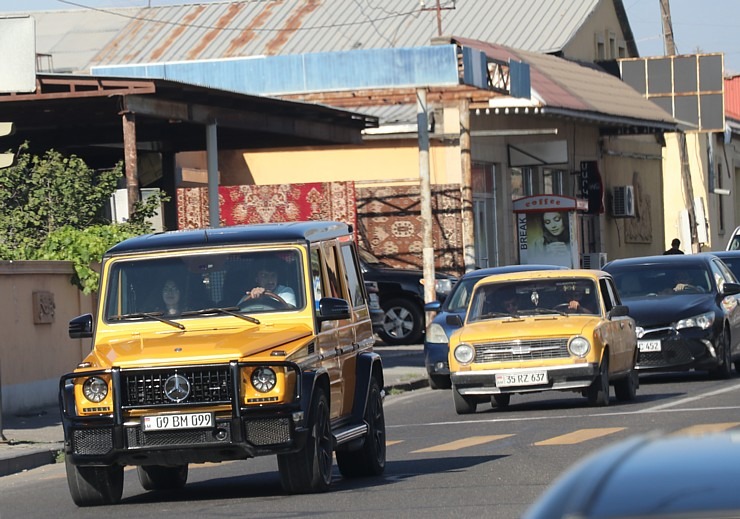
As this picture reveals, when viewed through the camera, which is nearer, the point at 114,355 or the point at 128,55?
the point at 114,355

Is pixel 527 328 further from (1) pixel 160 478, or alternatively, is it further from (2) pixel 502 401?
(1) pixel 160 478

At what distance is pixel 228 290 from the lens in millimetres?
12172

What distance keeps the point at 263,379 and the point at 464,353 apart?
6941mm

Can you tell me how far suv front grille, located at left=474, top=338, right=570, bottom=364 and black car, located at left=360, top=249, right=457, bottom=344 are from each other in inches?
523

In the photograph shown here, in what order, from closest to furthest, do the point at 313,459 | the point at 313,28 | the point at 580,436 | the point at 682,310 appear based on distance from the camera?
the point at 313,459, the point at 580,436, the point at 682,310, the point at 313,28

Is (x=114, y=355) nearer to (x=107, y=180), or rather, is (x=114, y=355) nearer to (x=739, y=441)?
(x=739, y=441)

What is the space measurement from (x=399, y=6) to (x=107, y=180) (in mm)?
27869

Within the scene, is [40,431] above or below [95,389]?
below

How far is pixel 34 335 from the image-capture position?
2069 centimetres

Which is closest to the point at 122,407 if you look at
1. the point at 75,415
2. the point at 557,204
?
the point at 75,415

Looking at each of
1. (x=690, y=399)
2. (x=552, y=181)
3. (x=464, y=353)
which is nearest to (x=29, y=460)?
(x=464, y=353)

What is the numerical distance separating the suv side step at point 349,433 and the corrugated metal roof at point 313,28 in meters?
35.8

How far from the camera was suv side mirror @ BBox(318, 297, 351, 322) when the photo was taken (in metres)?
11.8

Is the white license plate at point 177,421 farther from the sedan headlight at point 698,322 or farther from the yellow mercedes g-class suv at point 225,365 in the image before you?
the sedan headlight at point 698,322
